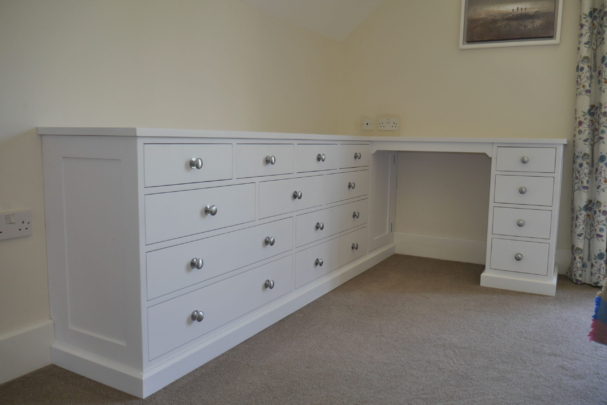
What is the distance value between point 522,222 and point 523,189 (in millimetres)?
174

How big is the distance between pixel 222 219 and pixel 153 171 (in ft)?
1.24

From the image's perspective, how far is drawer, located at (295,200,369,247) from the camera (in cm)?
232

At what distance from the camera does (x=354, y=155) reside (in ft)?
9.09

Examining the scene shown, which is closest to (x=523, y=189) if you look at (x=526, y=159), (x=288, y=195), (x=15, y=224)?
(x=526, y=159)

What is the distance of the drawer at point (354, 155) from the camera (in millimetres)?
2651

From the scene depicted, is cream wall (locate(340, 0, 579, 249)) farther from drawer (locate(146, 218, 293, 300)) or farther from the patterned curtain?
drawer (locate(146, 218, 293, 300))

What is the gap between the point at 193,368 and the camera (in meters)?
1.70

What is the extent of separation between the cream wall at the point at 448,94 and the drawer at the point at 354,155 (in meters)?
0.59

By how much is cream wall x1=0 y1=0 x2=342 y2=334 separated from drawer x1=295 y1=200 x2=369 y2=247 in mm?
644

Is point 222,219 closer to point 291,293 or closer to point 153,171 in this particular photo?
point 153,171

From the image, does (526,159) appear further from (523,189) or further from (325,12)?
(325,12)

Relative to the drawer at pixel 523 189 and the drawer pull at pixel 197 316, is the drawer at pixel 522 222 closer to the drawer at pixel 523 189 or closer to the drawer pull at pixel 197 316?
the drawer at pixel 523 189

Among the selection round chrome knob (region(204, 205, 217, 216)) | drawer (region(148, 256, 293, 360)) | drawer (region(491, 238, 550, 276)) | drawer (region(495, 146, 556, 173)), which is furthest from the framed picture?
round chrome knob (region(204, 205, 217, 216))

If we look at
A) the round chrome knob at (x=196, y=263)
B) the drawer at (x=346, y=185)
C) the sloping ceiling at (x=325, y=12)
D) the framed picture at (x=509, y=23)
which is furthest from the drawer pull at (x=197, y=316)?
the framed picture at (x=509, y=23)
